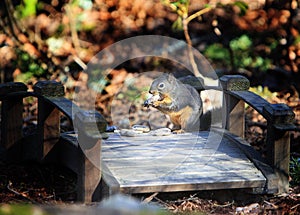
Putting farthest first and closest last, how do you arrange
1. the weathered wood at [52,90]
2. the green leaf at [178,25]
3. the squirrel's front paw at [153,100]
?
1. the green leaf at [178,25]
2. the squirrel's front paw at [153,100]
3. the weathered wood at [52,90]

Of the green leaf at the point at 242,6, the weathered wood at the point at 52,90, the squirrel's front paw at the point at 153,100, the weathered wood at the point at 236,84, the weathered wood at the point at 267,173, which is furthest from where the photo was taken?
the green leaf at the point at 242,6

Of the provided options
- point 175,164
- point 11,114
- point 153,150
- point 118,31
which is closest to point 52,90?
point 11,114

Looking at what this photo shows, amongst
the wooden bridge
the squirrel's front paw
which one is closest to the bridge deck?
the wooden bridge

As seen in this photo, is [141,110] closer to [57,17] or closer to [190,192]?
[57,17]

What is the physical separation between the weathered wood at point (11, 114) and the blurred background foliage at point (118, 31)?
3324mm

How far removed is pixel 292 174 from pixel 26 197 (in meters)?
2.18

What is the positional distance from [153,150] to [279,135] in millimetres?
1009

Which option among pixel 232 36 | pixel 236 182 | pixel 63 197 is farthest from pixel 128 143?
pixel 232 36

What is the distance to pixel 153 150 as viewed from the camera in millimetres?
5758

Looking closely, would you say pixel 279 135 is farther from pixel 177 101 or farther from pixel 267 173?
pixel 177 101

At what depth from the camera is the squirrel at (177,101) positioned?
5988mm

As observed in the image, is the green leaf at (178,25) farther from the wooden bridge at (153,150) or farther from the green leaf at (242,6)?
the wooden bridge at (153,150)

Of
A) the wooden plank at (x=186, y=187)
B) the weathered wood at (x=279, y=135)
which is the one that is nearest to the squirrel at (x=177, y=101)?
the weathered wood at (x=279, y=135)

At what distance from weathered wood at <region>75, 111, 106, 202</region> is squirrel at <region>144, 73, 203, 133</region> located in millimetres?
1074
